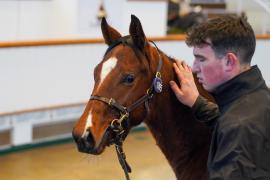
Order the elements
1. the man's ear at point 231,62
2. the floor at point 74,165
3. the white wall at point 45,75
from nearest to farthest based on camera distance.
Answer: the man's ear at point 231,62 < the floor at point 74,165 < the white wall at point 45,75

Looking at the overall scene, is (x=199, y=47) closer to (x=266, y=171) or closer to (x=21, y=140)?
(x=266, y=171)

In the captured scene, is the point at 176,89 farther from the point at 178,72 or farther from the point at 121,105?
the point at 121,105

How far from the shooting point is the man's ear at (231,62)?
1506mm

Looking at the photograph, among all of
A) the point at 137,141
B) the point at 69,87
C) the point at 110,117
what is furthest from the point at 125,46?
the point at 137,141

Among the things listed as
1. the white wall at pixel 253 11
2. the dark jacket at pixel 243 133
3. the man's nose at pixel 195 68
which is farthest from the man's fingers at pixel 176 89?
the white wall at pixel 253 11

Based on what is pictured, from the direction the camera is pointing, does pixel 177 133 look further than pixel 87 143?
Yes

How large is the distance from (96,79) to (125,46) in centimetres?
18

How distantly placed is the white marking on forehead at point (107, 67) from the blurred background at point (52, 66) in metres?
2.86

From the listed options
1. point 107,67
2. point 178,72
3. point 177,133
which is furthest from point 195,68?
point 107,67

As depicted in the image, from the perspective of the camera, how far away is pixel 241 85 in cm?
151

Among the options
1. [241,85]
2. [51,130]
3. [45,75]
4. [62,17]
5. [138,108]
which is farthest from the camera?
[62,17]

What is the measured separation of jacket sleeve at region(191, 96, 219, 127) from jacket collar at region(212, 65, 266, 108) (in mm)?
243

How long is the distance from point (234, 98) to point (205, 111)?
309mm

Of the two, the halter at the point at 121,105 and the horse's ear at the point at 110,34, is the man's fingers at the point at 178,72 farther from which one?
the horse's ear at the point at 110,34
